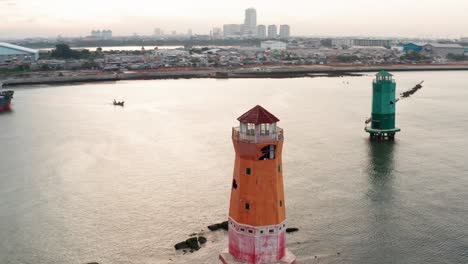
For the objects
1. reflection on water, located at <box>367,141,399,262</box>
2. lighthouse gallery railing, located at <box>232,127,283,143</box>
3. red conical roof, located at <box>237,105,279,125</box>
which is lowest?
reflection on water, located at <box>367,141,399,262</box>

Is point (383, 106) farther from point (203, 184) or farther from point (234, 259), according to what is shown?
point (234, 259)

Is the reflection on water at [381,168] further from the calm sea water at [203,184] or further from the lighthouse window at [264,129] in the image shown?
the lighthouse window at [264,129]

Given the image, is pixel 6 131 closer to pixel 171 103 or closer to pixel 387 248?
pixel 171 103

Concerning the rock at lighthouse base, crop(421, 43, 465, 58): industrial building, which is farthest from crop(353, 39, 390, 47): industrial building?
the rock at lighthouse base

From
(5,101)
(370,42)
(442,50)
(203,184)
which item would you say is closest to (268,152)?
(203,184)

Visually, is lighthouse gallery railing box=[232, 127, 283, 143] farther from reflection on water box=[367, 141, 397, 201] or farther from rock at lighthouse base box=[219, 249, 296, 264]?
reflection on water box=[367, 141, 397, 201]

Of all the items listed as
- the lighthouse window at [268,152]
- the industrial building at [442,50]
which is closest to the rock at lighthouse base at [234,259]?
the lighthouse window at [268,152]

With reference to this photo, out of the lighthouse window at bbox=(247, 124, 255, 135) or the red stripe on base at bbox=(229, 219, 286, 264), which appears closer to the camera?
the lighthouse window at bbox=(247, 124, 255, 135)
